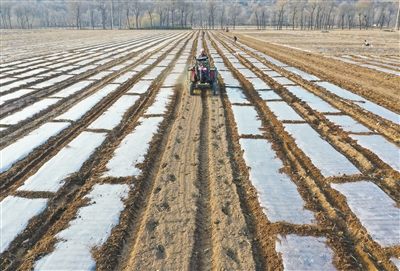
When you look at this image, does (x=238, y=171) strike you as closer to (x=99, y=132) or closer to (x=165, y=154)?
(x=165, y=154)

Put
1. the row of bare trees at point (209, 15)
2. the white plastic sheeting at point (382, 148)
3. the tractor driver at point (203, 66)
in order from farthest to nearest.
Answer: the row of bare trees at point (209, 15) < the tractor driver at point (203, 66) < the white plastic sheeting at point (382, 148)

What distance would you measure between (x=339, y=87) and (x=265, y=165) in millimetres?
6954

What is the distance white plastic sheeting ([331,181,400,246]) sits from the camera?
130 inches

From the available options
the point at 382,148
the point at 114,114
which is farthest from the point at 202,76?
the point at 382,148

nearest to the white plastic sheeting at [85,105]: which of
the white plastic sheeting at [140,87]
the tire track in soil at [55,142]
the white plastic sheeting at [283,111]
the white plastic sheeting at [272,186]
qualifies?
the tire track in soil at [55,142]

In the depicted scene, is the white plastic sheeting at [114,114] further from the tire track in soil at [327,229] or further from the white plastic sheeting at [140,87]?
the tire track in soil at [327,229]

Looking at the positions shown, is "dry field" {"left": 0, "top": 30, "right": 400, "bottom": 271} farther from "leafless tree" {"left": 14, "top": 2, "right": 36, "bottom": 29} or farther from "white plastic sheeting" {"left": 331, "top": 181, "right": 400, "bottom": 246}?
"leafless tree" {"left": 14, "top": 2, "right": 36, "bottom": 29}

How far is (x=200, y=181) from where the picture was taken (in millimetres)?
4422

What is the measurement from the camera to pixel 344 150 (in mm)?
5438

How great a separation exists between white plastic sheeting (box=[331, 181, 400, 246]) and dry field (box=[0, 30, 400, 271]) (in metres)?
0.02

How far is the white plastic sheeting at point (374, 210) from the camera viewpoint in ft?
10.8

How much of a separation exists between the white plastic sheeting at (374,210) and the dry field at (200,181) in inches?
0.8

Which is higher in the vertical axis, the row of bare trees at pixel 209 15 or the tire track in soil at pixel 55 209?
the row of bare trees at pixel 209 15

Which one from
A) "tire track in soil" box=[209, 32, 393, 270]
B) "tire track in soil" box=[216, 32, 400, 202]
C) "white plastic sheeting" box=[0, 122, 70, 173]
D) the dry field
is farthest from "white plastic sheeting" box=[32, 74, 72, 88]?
"tire track in soil" box=[209, 32, 393, 270]
